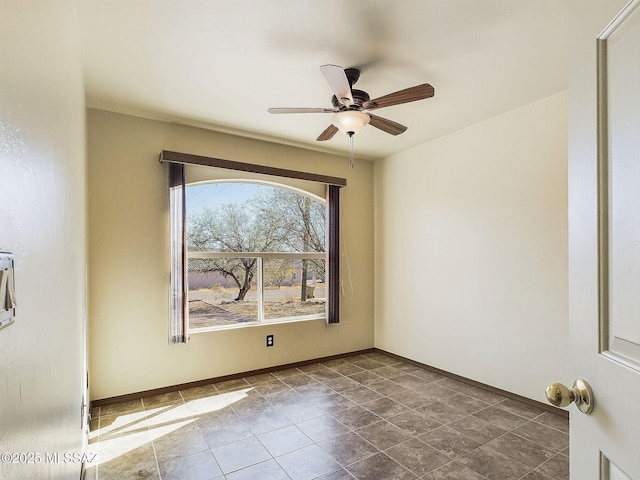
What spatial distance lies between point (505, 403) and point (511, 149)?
2303 mm

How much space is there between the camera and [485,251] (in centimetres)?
352

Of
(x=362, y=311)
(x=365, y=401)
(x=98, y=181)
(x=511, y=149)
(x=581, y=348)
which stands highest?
(x=511, y=149)

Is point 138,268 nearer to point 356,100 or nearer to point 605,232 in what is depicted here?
point 356,100

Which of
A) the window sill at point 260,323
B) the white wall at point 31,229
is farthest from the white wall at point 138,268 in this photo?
the white wall at point 31,229

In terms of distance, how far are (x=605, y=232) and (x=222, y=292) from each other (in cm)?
364

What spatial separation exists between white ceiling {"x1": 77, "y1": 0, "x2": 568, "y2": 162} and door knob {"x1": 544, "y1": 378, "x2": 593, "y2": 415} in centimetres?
194

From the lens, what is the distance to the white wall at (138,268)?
3158 millimetres

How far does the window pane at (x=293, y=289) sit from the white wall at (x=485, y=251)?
3.01 feet

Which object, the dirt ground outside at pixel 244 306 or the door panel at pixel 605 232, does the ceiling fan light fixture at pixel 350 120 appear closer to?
the door panel at pixel 605 232

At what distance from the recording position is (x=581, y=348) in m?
0.79

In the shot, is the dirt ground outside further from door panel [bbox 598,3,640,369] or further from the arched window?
door panel [bbox 598,3,640,369]

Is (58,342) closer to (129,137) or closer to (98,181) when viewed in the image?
(98,181)

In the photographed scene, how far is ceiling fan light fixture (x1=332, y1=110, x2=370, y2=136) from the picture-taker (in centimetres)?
252

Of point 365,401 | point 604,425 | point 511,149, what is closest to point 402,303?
point 365,401
